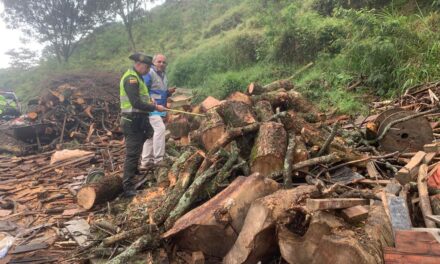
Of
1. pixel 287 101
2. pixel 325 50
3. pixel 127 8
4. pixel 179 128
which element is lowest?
pixel 179 128

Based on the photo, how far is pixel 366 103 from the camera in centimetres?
718

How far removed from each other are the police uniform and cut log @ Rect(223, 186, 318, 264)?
2.79m

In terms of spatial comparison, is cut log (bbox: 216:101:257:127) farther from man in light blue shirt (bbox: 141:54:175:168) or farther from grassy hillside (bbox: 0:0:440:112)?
grassy hillside (bbox: 0:0:440:112)

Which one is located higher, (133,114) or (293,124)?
(133,114)

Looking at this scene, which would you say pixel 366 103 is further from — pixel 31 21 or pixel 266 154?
pixel 31 21

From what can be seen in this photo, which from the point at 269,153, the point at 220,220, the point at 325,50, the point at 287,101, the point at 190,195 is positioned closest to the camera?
the point at 220,220

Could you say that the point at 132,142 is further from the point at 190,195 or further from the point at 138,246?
the point at 138,246

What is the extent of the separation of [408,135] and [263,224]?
2730 millimetres

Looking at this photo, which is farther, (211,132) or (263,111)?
(263,111)

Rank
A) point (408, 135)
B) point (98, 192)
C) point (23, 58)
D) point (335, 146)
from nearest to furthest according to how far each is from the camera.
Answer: point (335, 146) < point (408, 135) < point (98, 192) < point (23, 58)

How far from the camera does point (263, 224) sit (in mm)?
2719

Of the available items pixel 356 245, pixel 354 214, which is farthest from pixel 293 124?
pixel 356 245

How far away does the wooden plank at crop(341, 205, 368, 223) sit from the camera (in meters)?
2.52

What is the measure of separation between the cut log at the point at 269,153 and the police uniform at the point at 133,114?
2084 millimetres
